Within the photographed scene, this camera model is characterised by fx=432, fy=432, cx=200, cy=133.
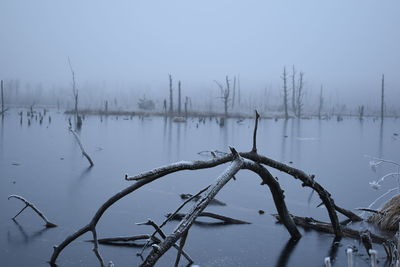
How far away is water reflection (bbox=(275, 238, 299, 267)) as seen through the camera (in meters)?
4.37

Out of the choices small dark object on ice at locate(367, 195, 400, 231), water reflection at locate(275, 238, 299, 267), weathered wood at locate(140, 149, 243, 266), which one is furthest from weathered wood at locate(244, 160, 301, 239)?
small dark object on ice at locate(367, 195, 400, 231)

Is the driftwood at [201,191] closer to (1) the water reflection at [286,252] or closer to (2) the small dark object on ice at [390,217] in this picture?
(1) the water reflection at [286,252]

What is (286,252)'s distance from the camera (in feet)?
15.3

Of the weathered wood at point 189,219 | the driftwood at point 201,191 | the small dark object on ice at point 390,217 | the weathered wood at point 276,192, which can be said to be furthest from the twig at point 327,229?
the weathered wood at point 189,219

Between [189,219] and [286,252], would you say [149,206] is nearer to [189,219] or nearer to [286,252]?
[286,252]

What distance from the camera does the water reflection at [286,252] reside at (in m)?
4.37

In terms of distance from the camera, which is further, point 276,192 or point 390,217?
point 390,217

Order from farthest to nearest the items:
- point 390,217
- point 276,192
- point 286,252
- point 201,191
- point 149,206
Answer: point 149,206 → point 390,217 → point 286,252 → point 276,192 → point 201,191

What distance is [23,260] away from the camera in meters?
4.17

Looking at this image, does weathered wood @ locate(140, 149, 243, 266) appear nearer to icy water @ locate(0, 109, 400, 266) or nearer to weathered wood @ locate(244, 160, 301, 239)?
weathered wood @ locate(244, 160, 301, 239)

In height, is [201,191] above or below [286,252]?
above

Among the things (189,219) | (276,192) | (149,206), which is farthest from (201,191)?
(149,206)

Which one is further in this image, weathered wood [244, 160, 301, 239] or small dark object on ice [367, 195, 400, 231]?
small dark object on ice [367, 195, 400, 231]

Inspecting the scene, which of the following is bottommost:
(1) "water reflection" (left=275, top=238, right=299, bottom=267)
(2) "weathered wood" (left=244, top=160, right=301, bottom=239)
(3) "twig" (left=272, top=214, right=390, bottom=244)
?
(1) "water reflection" (left=275, top=238, right=299, bottom=267)
